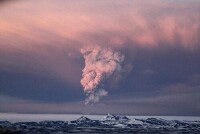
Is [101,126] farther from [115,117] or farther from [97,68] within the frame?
[97,68]

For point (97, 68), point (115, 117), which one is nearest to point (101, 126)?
point (115, 117)

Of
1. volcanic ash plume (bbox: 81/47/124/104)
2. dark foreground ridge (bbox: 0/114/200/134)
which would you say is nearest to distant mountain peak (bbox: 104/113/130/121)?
dark foreground ridge (bbox: 0/114/200/134)

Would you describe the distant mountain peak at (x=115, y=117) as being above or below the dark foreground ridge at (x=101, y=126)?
above

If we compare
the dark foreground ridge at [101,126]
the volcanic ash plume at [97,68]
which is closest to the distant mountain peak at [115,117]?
the dark foreground ridge at [101,126]

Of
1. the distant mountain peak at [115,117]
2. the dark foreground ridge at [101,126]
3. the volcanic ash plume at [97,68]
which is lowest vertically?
the dark foreground ridge at [101,126]

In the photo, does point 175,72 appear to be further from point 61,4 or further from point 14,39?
point 14,39

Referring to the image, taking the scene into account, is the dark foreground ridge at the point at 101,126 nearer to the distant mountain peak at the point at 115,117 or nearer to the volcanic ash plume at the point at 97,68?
the distant mountain peak at the point at 115,117

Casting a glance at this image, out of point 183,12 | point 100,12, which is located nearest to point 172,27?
point 183,12
